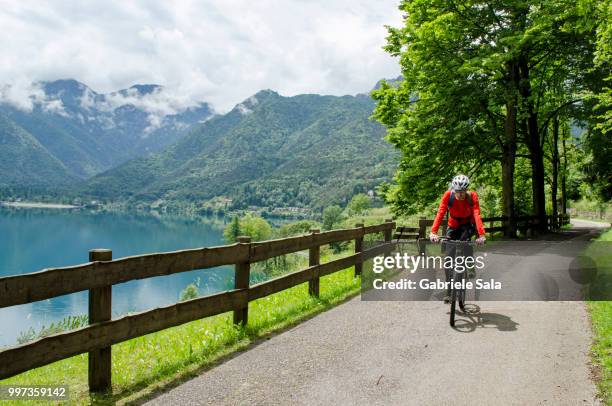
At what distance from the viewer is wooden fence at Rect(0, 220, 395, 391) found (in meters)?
4.38

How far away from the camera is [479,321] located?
8.07m

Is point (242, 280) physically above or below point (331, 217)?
above

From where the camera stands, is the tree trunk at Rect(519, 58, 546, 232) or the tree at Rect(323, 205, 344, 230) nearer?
the tree trunk at Rect(519, 58, 546, 232)

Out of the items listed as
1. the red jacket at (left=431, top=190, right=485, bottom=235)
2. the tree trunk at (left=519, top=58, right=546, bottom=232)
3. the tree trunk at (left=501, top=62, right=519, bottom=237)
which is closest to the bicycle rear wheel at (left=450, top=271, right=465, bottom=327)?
the red jacket at (left=431, top=190, right=485, bottom=235)

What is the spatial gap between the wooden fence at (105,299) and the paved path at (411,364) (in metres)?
0.74

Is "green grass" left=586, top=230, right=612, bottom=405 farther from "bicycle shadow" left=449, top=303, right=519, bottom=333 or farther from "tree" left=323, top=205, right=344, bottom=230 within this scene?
"tree" left=323, top=205, right=344, bottom=230

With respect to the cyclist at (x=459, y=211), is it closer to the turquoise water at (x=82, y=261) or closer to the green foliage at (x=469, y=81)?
the turquoise water at (x=82, y=261)

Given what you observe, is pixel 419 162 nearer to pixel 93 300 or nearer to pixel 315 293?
pixel 315 293

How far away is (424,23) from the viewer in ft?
64.9

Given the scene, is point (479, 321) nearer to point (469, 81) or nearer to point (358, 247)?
point (358, 247)

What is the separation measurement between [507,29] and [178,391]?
19.2 metres

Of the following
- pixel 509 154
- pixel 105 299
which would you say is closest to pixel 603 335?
pixel 105 299

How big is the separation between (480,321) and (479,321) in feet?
0.05

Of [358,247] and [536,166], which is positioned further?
[536,166]
